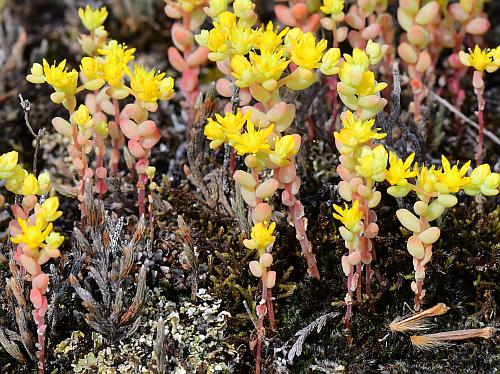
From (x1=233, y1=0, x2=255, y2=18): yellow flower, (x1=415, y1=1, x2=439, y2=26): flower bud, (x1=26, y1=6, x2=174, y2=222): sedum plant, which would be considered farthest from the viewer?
(x1=415, y1=1, x2=439, y2=26): flower bud

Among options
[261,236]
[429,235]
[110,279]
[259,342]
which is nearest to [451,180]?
[429,235]

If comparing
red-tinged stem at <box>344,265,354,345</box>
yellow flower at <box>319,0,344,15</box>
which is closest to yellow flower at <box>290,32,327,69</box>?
yellow flower at <box>319,0,344,15</box>

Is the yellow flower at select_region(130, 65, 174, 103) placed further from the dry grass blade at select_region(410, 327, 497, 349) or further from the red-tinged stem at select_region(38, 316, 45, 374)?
the dry grass blade at select_region(410, 327, 497, 349)

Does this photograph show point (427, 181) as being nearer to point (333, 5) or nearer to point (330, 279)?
point (330, 279)

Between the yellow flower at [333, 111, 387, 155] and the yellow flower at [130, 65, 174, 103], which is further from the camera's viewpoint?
the yellow flower at [130, 65, 174, 103]

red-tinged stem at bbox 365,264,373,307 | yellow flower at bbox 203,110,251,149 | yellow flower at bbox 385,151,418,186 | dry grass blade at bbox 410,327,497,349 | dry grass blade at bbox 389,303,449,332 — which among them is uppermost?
yellow flower at bbox 203,110,251,149

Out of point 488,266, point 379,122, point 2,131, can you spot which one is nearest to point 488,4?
point 379,122

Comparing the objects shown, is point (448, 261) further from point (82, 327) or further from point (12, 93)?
point (12, 93)
